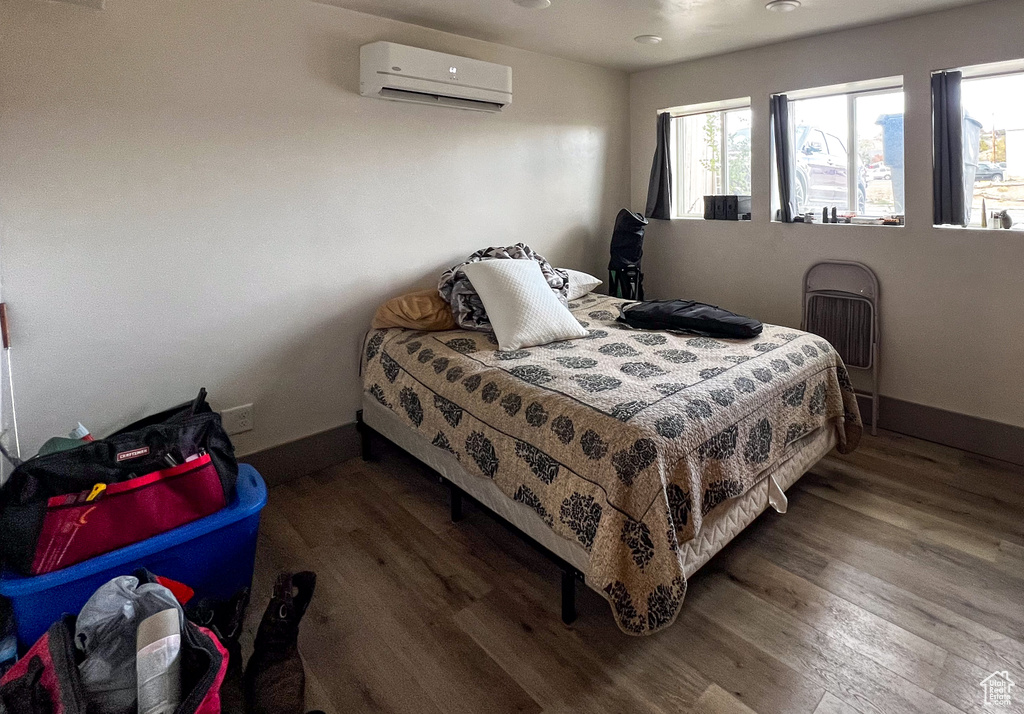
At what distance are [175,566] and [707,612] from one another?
1.70m

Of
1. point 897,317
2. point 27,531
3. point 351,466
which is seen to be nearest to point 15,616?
point 27,531

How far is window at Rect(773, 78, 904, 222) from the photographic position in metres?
3.32

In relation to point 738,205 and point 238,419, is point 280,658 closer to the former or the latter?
point 238,419

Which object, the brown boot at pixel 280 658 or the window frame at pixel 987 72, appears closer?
the brown boot at pixel 280 658

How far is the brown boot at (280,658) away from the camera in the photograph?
1592 mm

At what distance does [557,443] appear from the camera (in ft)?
6.40

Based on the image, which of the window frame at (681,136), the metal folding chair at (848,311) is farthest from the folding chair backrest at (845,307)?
the window frame at (681,136)

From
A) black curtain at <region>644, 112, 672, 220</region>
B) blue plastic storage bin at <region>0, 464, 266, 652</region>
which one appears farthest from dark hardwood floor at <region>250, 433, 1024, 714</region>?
black curtain at <region>644, 112, 672, 220</region>

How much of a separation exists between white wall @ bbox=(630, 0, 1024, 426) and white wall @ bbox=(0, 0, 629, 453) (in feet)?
4.80

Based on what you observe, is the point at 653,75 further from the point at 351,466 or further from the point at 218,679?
the point at 218,679

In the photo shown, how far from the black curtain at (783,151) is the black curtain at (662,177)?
2.39ft

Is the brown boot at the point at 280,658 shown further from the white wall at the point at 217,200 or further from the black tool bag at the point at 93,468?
the white wall at the point at 217,200

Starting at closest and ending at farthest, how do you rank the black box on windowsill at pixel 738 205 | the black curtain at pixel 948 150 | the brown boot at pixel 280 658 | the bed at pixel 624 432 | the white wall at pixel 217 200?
the brown boot at pixel 280 658, the bed at pixel 624 432, the white wall at pixel 217 200, the black curtain at pixel 948 150, the black box on windowsill at pixel 738 205

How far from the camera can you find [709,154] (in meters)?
4.18
